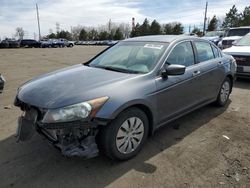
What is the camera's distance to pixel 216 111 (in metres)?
5.20

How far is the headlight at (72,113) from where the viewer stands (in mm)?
2779

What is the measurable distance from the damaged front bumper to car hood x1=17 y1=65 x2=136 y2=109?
8.0 inches

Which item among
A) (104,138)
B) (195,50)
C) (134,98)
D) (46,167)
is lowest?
(46,167)

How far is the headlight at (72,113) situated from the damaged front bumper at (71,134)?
0.18ft

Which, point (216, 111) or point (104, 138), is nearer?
point (104, 138)

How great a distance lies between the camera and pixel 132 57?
157 inches

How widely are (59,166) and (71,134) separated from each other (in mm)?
632

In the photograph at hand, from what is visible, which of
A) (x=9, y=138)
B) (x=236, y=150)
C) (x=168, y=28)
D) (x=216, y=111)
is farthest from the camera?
(x=168, y=28)

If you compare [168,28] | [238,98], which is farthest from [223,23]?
[238,98]

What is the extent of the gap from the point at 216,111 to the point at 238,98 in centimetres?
133

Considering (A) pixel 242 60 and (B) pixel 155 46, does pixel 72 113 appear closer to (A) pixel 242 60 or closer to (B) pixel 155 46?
(B) pixel 155 46

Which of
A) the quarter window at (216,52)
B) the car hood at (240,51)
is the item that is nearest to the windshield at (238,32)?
the car hood at (240,51)

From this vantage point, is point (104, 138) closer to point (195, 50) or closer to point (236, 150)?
point (236, 150)

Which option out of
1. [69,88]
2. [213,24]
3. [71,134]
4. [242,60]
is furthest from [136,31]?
[71,134]
